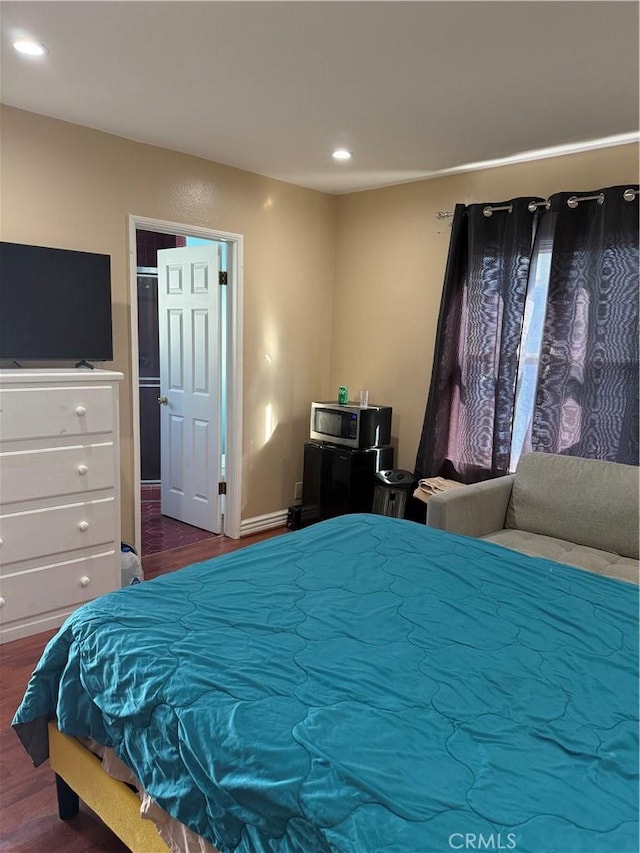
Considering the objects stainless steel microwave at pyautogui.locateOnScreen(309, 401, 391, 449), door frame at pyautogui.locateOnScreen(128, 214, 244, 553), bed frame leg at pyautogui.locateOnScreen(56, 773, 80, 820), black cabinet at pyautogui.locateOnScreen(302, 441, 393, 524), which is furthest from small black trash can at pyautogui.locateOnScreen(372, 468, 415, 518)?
bed frame leg at pyautogui.locateOnScreen(56, 773, 80, 820)

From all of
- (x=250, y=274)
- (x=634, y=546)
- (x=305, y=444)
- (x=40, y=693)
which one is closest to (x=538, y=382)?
(x=634, y=546)

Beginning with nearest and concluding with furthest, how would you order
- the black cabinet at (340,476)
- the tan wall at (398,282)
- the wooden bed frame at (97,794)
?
1. the wooden bed frame at (97,794)
2. the tan wall at (398,282)
3. the black cabinet at (340,476)

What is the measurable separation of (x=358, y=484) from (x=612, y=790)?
3.03m

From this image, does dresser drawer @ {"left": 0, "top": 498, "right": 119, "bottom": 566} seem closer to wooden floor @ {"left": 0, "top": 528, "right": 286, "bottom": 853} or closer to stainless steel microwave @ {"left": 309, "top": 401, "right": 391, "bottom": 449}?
wooden floor @ {"left": 0, "top": 528, "right": 286, "bottom": 853}

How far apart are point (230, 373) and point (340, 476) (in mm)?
1081

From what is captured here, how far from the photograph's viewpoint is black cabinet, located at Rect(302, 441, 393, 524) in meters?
4.08

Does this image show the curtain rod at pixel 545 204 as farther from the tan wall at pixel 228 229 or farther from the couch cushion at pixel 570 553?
the couch cushion at pixel 570 553

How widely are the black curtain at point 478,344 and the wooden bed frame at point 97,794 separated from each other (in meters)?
2.78

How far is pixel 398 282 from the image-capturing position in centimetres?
430

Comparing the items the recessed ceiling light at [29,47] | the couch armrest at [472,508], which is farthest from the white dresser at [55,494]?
the couch armrest at [472,508]

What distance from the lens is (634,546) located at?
2.74 metres

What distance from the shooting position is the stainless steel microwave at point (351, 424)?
13.4ft

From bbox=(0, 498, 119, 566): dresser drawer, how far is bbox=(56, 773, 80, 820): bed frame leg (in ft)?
4.12

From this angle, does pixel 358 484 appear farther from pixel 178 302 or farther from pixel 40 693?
pixel 40 693
